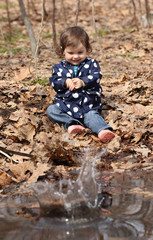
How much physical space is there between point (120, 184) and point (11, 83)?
2808 mm

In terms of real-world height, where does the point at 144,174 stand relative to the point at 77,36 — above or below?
below

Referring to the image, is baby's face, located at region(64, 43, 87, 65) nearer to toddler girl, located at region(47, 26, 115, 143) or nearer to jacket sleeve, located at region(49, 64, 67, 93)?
toddler girl, located at region(47, 26, 115, 143)

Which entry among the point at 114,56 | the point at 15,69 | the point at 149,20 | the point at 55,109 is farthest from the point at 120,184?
the point at 149,20

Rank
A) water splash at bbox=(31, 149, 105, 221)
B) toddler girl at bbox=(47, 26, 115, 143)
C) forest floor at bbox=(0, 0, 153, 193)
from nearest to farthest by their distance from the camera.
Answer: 1. water splash at bbox=(31, 149, 105, 221)
2. forest floor at bbox=(0, 0, 153, 193)
3. toddler girl at bbox=(47, 26, 115, 143)

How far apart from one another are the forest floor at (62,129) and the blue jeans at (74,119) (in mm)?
91

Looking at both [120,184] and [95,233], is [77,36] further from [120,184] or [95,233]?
[95,233]

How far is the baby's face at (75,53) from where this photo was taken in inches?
150

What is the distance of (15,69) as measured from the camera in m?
5.62

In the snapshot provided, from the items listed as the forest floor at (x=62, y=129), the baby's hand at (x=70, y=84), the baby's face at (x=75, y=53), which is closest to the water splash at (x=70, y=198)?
the forest floor at (x=62, y=129)

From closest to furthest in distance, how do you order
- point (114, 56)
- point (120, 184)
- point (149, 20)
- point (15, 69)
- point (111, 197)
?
point (111, 197), point (120, 184), point (15, 69), point (114, 56), point (149, 20)

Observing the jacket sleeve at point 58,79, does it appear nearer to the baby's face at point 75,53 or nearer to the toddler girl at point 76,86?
the toddler girl at point 76,86

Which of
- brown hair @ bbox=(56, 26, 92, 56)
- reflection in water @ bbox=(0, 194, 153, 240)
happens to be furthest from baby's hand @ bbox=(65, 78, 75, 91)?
reflection in water @ bbox=(0, 194, 153, 240)

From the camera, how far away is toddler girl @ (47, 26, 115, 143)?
149 inches

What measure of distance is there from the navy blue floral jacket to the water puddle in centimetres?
123
